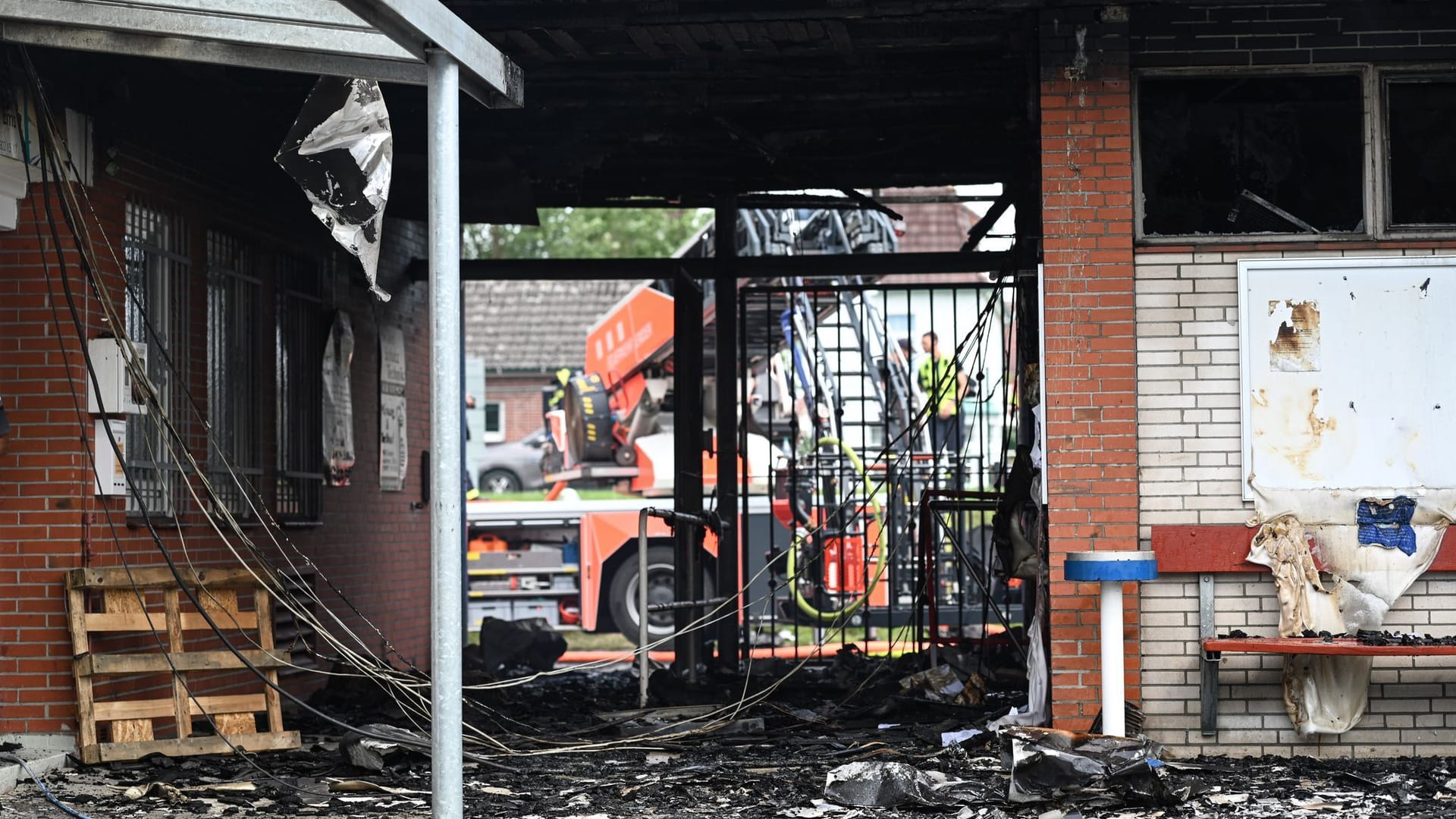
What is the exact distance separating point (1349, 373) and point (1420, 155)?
1204 mm

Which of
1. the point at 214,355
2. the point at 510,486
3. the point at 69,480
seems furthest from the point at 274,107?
the point at 510,486

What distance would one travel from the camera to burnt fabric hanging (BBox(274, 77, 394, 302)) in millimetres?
7305

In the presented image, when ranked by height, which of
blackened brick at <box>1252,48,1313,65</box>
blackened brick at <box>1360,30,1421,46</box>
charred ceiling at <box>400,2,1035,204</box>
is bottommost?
blackened brick at <box>1252,48,1313,65</box>

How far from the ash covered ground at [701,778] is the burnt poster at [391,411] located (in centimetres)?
320

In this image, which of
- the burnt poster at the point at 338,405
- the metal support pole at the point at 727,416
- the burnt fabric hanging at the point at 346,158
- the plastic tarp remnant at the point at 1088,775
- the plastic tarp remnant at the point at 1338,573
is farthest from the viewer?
the metal support pole at the point at 727,416

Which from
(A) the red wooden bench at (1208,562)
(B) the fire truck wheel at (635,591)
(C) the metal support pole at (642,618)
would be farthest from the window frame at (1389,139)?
(B) the fire truck wheel at (635,591)

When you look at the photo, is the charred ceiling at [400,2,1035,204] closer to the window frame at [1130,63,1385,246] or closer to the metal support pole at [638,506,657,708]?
the window frame at [1130,63,1385,246]

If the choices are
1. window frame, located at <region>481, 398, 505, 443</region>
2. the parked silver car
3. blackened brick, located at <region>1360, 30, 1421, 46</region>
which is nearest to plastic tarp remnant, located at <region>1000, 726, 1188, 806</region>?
blackened brick, located at <region>1360, 30, 1421, 46</region>

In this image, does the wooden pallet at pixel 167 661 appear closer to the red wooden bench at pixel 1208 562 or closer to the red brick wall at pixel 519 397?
the red wooden bench at pixel 1208 562

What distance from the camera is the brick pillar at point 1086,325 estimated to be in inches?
315

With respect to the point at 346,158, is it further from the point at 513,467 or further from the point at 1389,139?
the point at 513,467

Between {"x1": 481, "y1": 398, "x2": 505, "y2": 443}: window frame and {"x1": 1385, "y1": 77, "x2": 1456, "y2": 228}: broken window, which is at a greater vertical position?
{"x1": 1385, "y1": 77, "x2": 1456, "y2": 228}: broken window

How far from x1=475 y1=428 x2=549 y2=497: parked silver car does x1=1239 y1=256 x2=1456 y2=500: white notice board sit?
25.6 meters

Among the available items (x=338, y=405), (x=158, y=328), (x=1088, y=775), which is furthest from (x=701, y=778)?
(x=338, y=405)
